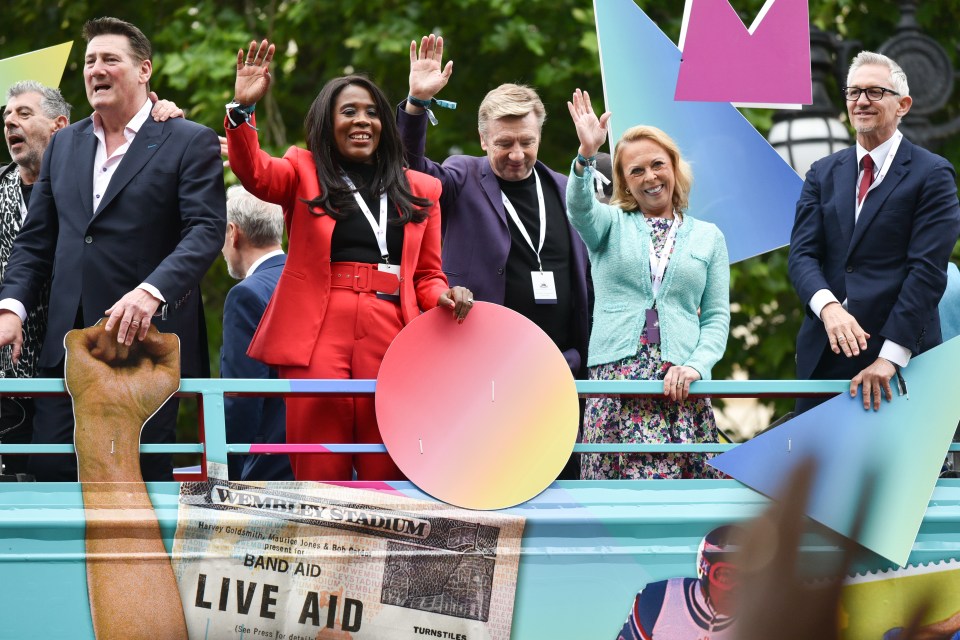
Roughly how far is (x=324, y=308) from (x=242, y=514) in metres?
0.75

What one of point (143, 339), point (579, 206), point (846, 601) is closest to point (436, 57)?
point (579, 206)

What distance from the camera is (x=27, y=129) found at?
468 cm

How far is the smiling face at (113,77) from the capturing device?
12.9ft

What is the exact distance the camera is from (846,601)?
34.1 inches

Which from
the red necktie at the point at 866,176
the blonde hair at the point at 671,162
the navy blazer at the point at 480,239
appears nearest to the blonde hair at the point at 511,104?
the navy blazer at the point at 480,239

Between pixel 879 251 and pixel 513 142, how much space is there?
1.38 m

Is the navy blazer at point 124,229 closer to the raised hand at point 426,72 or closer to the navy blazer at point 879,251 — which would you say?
the raised hand at point 426,72

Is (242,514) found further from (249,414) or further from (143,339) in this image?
(249,414)

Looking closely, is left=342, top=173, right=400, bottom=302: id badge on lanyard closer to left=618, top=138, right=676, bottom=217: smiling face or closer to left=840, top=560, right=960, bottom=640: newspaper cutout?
left=618, top=138, right=676, bottom=217: smiling face

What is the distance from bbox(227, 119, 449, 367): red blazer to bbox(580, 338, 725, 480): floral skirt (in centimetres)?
68

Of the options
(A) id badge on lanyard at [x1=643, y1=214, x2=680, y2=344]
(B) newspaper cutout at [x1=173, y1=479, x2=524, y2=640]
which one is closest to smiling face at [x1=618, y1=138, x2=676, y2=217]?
(A) id badge on lanyard at [x1=643, y1=214, x2=680, y2=344]

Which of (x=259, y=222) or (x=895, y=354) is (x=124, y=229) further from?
(x=895, y=354)

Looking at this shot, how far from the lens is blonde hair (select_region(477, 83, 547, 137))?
4.43 metres

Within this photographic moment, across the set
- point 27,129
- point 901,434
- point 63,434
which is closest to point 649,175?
point 901,434
